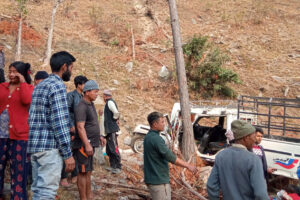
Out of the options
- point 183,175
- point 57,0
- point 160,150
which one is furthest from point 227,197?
point 57,0

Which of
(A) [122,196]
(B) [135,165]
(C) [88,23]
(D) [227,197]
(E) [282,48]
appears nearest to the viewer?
(D) [227,197]

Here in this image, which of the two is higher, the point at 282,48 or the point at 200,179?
the point at 282,48

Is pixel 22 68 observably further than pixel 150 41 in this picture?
No

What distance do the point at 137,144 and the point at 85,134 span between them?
4425mm

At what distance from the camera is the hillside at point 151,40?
13.1 meters

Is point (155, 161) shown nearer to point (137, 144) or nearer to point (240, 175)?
point (240, 175)

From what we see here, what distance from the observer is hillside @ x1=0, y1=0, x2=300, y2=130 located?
516 inches

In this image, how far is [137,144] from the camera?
26.0ft

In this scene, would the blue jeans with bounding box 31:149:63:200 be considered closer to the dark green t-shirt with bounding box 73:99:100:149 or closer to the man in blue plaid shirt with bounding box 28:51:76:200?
the man in blue plaid shirt with bounding box 28:51:76:200

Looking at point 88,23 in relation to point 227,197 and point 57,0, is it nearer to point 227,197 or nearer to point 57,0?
point 57,0

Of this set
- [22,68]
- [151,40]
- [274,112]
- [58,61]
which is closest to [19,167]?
[22,68]

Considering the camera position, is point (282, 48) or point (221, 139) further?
point (282, 48)

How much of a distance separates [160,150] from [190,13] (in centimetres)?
2011

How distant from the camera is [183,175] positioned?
5.48m
